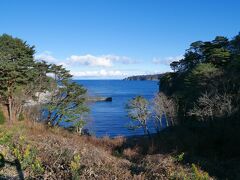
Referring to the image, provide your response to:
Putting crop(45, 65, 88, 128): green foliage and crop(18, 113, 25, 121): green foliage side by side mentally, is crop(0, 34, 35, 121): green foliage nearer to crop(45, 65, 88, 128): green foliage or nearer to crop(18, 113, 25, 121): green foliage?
crop(18, 113, 25, 121): green foliage

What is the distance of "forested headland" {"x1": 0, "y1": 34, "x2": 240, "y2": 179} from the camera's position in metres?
9.08

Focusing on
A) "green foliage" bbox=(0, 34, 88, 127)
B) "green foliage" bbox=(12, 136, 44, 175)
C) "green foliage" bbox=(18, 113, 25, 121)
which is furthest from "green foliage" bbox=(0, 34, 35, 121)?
"green foliage" bbox=(12, 136, 44, 175)

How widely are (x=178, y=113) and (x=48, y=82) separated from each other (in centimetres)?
2452

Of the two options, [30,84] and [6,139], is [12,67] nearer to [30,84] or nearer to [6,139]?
[30,84]

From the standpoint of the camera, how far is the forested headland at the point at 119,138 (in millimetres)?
9078

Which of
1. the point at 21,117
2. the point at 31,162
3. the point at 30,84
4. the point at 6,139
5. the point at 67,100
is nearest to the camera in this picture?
the point at 31,162

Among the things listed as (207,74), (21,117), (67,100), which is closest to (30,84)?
(21,117)

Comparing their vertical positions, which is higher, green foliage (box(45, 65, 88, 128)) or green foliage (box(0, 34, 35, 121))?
green foliage (box(0, 34, 35, 121))

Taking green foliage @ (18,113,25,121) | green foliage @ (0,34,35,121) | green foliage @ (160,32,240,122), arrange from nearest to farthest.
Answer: green foliage @ (18,113,25,121), green foliage @ (0,34,35,121), green foliage @ (160,32,240,122)

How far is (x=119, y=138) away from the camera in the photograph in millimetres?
22578

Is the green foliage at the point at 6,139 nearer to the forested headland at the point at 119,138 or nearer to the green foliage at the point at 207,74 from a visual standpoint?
the forested headland at the point at 119,138

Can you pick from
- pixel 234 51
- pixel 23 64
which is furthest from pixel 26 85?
pixel 234 51

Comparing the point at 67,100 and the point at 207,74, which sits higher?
the point at 207,74

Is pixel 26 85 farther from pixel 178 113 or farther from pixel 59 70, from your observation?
pixel 178 113
